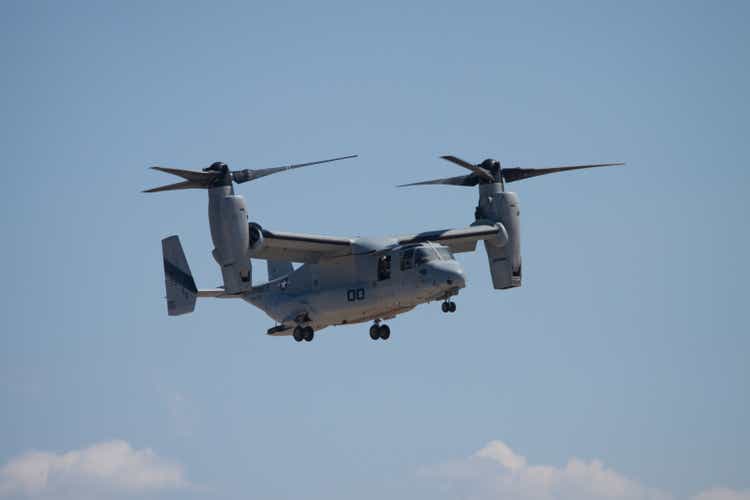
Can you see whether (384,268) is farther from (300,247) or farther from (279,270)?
(279,270)

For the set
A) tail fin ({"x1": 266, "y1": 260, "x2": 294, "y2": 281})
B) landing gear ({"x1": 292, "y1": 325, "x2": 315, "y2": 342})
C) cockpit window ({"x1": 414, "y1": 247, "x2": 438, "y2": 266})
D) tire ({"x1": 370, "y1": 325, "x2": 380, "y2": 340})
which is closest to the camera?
cockpit window ({"x1": 414, "y1": 247, "x2": 438, "y2": 266})

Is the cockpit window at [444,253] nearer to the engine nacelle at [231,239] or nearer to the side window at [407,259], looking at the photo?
the side window at [407,259]

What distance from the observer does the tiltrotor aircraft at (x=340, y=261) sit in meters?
47.1

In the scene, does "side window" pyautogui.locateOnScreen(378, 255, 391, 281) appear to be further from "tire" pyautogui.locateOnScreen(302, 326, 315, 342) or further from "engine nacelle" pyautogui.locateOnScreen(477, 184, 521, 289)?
"engine nacelle" pyautogui.locateOnScreen(477, 184, 521, 289)

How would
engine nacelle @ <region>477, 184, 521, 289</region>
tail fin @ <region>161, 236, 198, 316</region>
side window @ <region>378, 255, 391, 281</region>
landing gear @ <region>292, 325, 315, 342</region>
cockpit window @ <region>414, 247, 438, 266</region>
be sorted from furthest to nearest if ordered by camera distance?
engine nacelle @ <region>477, 184, 521, 289</region> → tail fin @ <region>161, 236, 198, 316</region> → landing gear @ <region>292, 325, 315, 342</region> → side window @ <region>378, 255, 391, 281</region> → cockpit window @ <region>414, 247, 438, 266</region>

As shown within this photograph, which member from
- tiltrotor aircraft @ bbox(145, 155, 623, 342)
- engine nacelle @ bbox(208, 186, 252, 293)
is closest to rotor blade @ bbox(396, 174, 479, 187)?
tiltrotor aircraft @ bbox(145, 155, 623, 342)

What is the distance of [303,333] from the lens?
168 feet

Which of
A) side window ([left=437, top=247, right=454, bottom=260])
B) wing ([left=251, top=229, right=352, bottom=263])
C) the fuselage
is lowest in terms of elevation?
the fuselage

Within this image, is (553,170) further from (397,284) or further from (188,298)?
(188,298)

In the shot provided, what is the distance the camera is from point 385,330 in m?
51.7

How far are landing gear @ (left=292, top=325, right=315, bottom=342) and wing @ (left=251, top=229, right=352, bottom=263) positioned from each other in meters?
2.10

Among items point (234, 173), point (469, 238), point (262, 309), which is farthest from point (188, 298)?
point (469, 238)

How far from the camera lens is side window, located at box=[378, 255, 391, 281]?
49438 millimetres

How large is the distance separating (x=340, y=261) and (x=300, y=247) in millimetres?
1527
